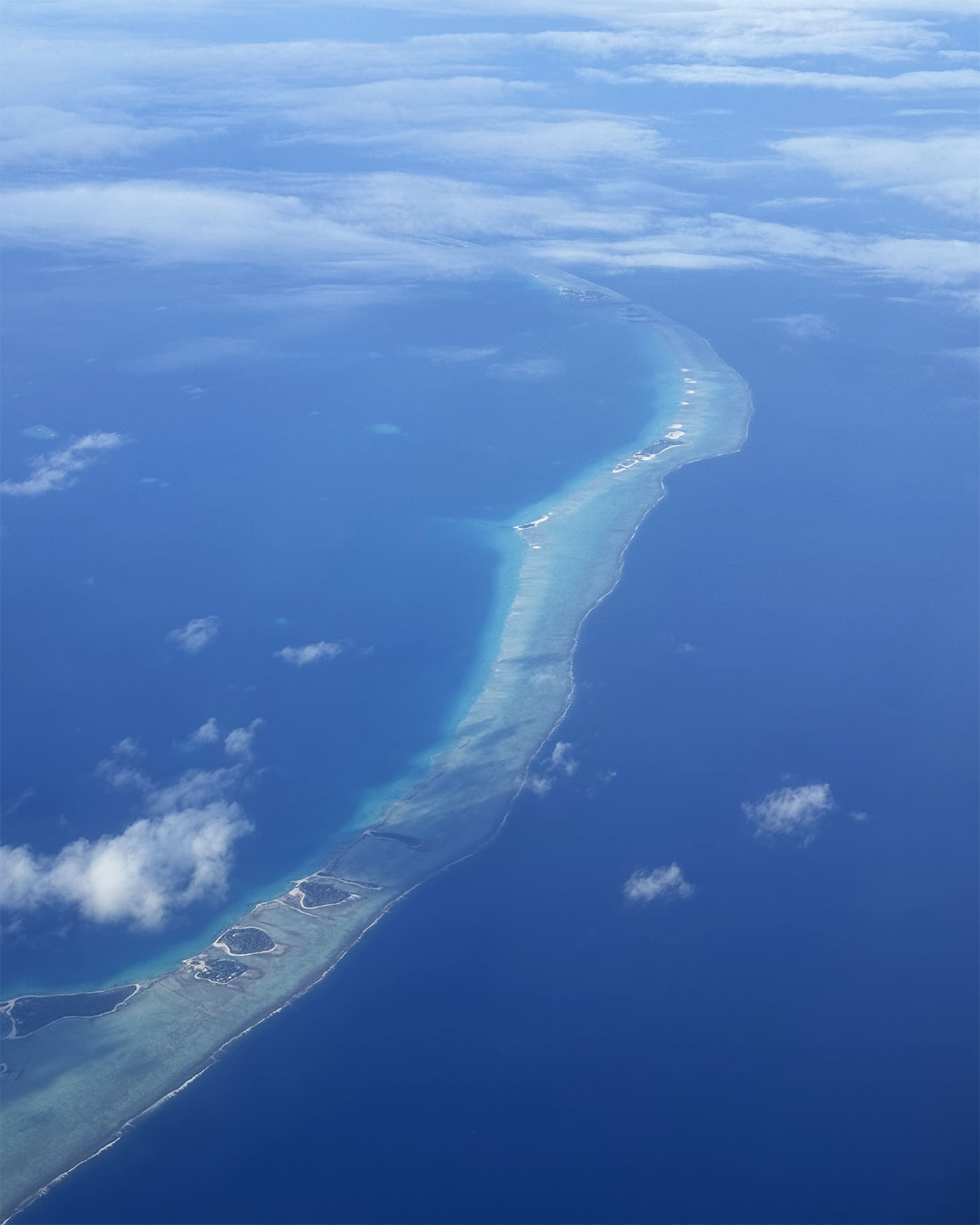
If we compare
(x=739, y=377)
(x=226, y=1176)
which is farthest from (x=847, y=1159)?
(x=739, y=377)

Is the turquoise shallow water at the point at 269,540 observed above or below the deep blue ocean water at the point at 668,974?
above

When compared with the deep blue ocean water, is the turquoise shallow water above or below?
above

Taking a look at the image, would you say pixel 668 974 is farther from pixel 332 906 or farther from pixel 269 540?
pixel 269 540

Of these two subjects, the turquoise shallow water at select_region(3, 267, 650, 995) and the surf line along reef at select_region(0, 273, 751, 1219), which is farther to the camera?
the turquoise shallow water at select_region(3, 267, 650, 995)

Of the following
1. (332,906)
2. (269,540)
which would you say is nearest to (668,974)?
(332,906)

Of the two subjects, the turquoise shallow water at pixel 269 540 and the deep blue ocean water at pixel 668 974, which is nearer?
the deep blue ocean water at pixel 668 974

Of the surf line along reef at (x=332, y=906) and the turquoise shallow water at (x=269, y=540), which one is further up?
Result: the turquoise shallow water at (x=269, y=540)
